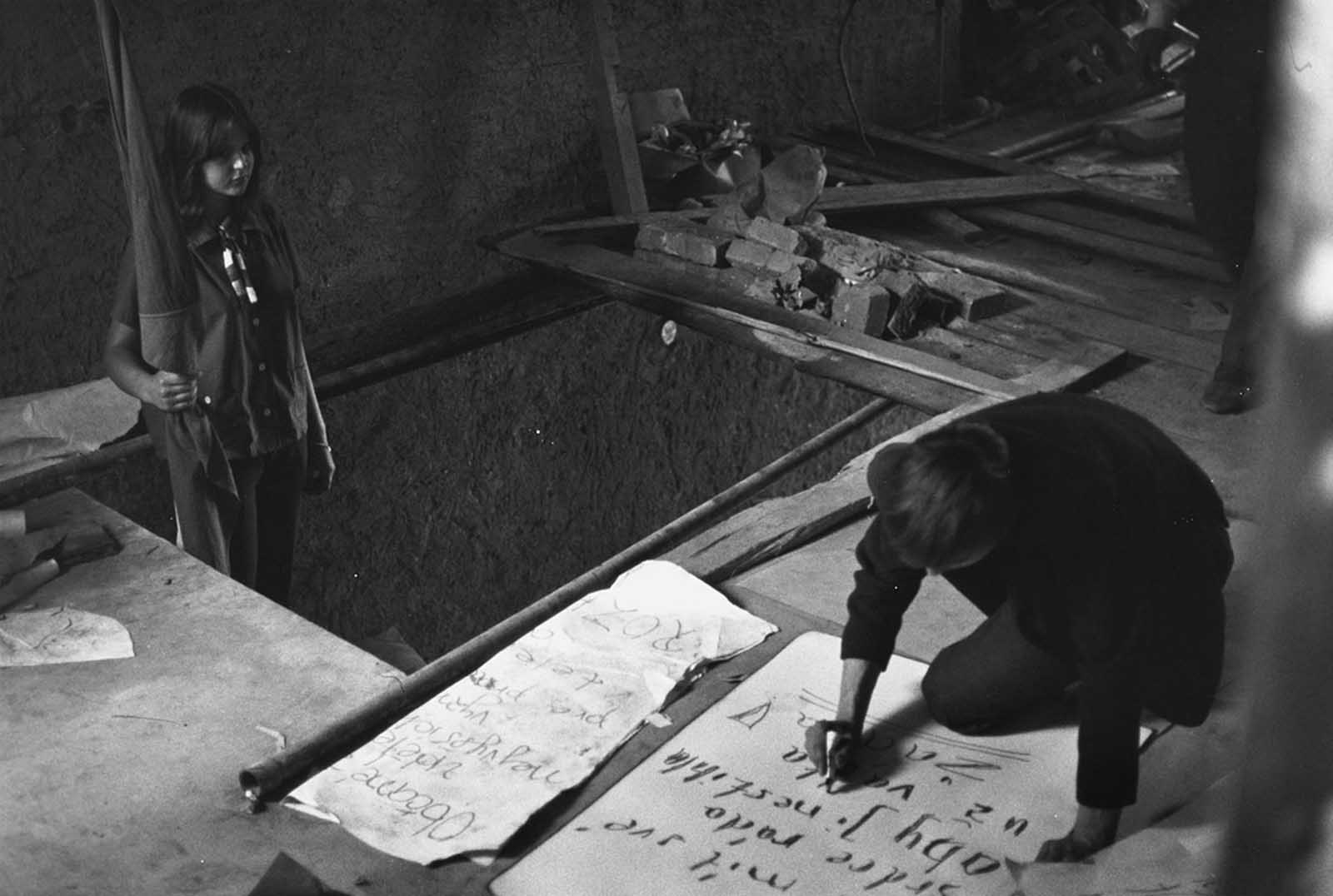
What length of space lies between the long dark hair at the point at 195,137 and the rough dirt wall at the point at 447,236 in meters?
1.16

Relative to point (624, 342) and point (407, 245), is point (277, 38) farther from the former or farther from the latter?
point (624, 342)

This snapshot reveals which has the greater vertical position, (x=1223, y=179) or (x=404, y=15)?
(x=404, y=15)

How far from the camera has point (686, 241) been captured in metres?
6.27

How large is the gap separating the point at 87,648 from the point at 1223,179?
3.72 meters

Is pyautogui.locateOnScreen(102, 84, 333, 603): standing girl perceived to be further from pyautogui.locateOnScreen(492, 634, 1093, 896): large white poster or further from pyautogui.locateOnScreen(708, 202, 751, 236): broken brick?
pyautogui.locateOnScreen(708, 202, 751, 236): broken brick

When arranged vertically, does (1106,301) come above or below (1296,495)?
below

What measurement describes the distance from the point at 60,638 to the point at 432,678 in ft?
3.33

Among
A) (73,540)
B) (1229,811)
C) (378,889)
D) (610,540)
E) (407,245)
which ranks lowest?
Result: (610,540)

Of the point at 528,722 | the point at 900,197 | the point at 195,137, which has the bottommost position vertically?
the point at 528,722

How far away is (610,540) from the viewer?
7.57 m

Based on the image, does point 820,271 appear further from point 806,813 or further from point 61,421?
point 806,813

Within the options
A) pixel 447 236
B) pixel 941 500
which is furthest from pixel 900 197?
pixel 941 500

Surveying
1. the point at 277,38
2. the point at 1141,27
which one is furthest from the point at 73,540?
the point at 1141,27

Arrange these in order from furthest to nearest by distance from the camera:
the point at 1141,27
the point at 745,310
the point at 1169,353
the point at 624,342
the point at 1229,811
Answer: the point at 1141,27 → the point at 624,342 → the point at 745,310 → the point at 1169,353 → the point at 1229,811
